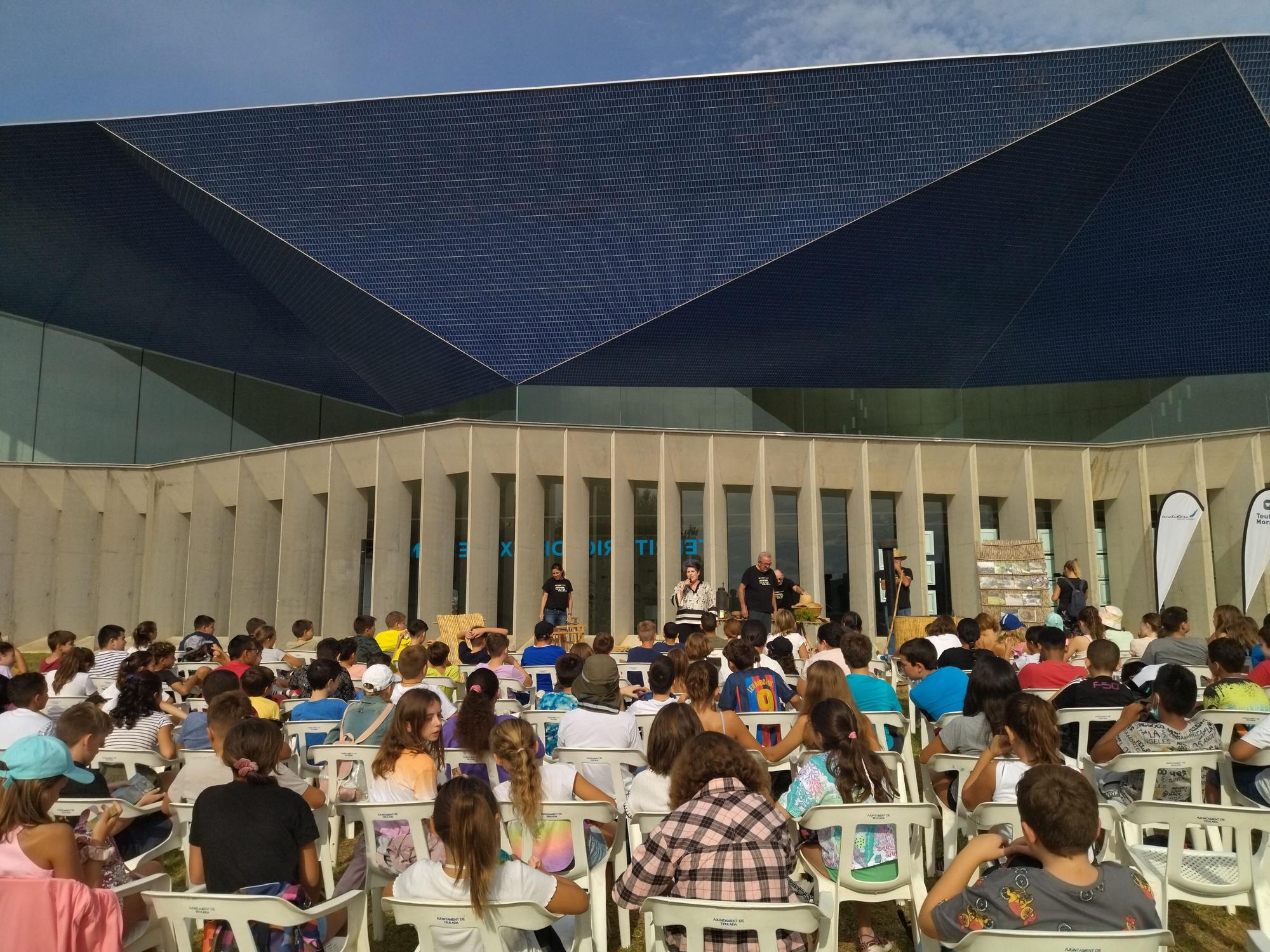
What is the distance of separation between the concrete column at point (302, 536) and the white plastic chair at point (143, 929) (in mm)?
16637

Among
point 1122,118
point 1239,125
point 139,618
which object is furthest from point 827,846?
point 139,618

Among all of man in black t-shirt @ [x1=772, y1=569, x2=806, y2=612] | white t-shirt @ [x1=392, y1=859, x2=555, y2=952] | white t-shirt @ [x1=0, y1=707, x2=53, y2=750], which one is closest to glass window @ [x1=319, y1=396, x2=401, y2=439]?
man in black t-shirt @ [x1=772, y1=569, x2=806, y2=612]

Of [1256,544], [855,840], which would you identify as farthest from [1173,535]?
[855,840]

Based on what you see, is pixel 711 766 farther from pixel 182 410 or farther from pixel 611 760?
pixel 182 410

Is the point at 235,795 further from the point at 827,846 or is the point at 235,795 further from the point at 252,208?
the point at 252,208

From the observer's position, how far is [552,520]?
67.5 feet

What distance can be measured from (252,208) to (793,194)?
9728mm

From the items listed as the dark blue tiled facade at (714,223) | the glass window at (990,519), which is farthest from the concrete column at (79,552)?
the glass window at (990,519)

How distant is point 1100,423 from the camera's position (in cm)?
2189

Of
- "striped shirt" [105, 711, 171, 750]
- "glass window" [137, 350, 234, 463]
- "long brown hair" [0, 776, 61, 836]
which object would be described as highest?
"glass window" [137, 350, 234, 463]

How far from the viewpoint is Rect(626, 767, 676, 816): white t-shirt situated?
444cm

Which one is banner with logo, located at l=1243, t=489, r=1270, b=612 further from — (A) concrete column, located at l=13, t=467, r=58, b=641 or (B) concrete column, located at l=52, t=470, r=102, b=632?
(A) concrete column, located at l=13, t=467, r=58, b=641

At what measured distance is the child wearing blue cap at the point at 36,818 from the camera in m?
3.17

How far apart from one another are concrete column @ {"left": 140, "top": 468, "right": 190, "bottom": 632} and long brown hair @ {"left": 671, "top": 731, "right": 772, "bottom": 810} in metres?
19.9
